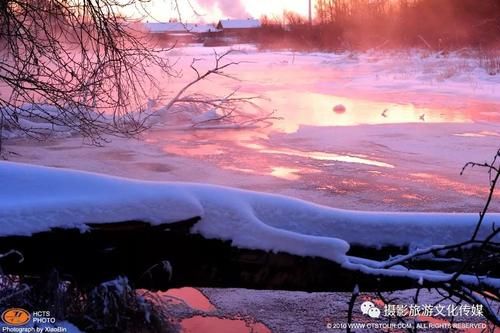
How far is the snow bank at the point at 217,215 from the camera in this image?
8.55ft

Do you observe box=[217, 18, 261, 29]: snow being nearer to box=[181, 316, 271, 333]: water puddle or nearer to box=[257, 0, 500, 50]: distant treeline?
box=[257, 0, 500, 50]: distant treeline

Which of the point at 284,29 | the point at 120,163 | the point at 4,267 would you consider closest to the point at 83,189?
the point at 4,267

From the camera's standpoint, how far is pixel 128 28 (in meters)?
6.68

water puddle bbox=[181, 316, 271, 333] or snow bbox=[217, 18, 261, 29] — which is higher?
snow bbox=[217, 18, 261, 29]

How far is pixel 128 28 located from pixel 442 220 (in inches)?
187

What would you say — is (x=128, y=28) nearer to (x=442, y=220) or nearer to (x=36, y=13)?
(x=36, y=13)

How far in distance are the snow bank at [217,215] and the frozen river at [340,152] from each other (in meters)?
4.01

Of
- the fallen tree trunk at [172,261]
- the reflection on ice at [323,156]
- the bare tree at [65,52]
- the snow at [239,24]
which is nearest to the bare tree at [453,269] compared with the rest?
the fallen tree trunk at [172,261]

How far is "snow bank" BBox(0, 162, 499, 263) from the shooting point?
8.55ft

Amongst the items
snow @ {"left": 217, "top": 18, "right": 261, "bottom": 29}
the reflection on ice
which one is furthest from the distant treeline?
the reflection on ice

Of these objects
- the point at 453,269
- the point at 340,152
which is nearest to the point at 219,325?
the point at 453,269

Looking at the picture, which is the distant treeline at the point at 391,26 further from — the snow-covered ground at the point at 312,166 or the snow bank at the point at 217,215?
the snow bank at the point at 217,215

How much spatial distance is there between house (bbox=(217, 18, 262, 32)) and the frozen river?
51.5 meters

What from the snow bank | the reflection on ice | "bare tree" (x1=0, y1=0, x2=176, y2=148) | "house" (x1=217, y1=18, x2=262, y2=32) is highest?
"house" (x1=217, y1=18, x2=262, y2=32)
